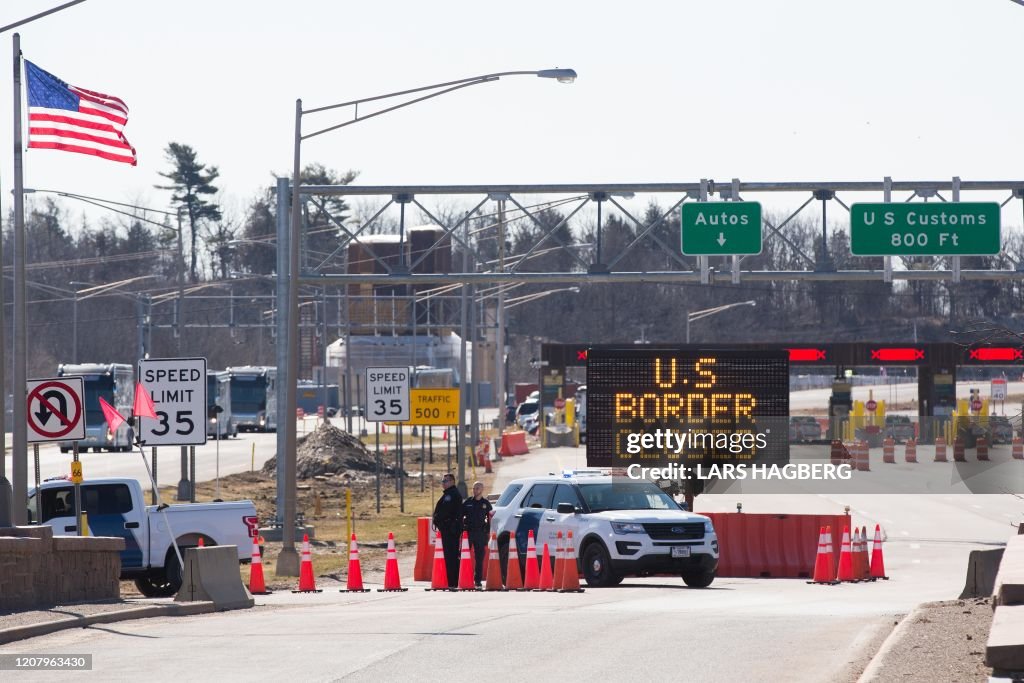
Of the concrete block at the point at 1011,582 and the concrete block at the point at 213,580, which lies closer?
the concrete block at the point at 1011,582

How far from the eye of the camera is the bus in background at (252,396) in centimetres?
8356

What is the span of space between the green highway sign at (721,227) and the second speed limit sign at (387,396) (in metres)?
6.92

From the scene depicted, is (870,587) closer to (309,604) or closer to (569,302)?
(309,604)

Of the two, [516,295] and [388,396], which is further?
[516,295]

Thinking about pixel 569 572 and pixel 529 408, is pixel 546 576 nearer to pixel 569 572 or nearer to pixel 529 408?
pixel 569 572

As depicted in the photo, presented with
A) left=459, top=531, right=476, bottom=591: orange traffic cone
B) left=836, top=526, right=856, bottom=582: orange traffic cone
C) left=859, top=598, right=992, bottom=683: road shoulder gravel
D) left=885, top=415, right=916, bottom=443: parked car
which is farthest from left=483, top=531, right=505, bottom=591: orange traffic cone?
left=885, top=415, right=916, bottom=443: parked car

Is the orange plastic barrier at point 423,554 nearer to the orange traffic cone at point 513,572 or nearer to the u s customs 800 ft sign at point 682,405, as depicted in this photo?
the orange traffic cone at point 513,572

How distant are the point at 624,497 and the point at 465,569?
104 inches

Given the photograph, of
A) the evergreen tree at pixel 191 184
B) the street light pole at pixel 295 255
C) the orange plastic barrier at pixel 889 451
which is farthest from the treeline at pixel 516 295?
the street light pole at pixel 295 255

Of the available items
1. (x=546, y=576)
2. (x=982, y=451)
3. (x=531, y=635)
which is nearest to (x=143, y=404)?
(x=546, y=576)

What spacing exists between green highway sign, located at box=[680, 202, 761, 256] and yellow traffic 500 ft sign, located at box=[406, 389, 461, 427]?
268 inches

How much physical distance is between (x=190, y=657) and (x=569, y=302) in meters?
139

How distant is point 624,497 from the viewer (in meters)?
23.4

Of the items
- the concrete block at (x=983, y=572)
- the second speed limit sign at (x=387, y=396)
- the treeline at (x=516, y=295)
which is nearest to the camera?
the concrete block at (x=983, y=572)
